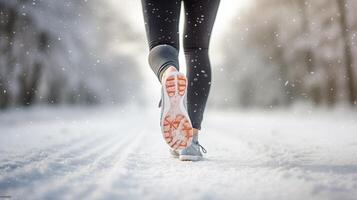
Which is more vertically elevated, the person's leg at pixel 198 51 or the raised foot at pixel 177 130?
the person's leg at pixel 198 51

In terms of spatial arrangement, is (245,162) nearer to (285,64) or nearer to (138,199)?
(138,199)

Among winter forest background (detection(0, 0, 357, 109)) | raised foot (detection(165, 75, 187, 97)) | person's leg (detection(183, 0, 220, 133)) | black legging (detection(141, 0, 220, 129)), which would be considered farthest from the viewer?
winter forest background (detection(0, 0, 357, 109))

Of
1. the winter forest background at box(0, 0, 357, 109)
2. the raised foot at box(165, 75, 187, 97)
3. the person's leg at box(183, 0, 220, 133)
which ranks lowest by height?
the raised foot at box(165, 75, 187, 97)

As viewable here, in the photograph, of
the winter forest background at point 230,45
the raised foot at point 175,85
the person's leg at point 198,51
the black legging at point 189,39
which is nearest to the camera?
the raised foot at point 175,85

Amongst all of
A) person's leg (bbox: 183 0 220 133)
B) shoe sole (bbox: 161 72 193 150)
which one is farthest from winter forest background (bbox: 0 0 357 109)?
shoe sole (bbox: 161 72 193 150)

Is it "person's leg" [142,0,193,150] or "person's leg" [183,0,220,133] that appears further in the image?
"person's leg" [183,0,220,133]

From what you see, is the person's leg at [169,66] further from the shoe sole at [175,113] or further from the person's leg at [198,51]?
the person's leg at [198,51]

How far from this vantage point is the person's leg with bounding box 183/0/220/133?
7.20 feet

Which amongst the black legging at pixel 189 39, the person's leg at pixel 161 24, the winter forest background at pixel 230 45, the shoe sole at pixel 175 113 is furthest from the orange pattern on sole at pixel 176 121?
the winter forest background at pixel 230 45

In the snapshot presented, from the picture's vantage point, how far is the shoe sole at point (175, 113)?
1.80 meters

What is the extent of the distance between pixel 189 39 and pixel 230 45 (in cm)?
2930

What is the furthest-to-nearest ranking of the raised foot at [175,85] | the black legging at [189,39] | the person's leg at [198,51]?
the person's leg at [198,51] < the black legging at [189,39] < the raised foot at [175,85]

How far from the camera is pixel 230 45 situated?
3097 cm

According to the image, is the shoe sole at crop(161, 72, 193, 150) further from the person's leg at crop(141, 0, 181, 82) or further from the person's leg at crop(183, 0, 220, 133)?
the person's leg at crop(183, 0, 220, 133)
